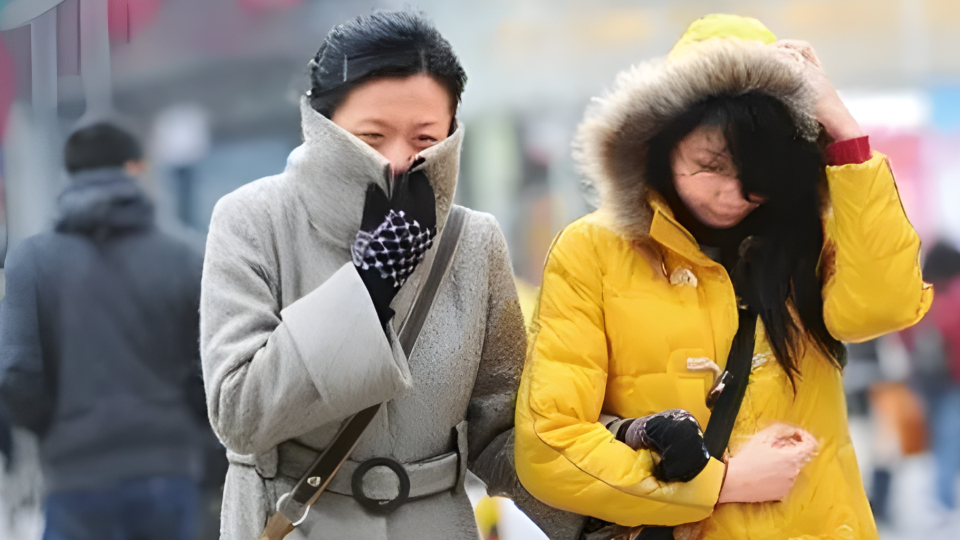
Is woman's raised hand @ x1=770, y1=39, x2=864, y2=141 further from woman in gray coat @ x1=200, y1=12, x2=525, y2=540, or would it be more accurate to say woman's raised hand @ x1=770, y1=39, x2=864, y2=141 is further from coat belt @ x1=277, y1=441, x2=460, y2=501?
coat belt @ x1=277, y1=441, x2=460, y2=501

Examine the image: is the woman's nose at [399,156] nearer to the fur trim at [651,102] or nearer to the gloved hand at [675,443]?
the fur trim at [651,102]

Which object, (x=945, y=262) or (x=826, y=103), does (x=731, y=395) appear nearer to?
(x=826, y=103)

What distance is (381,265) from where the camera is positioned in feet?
3.68

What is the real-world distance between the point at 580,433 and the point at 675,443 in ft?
0.44

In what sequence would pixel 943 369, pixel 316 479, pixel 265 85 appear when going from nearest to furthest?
pixel 316 479
pixel 265 85
pixel 943 369

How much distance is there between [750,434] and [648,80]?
1.83ft

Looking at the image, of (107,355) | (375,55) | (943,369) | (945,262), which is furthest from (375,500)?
(943,369)

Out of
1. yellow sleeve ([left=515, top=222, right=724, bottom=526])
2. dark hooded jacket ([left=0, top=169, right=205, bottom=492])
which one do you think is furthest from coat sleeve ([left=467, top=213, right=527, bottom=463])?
dark hooded jacket ([left=0, top=169, right=205, bottom=492])

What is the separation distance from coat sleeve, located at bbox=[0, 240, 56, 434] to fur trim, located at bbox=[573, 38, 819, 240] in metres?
1.30

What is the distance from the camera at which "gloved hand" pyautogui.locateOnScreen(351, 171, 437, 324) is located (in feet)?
3.68

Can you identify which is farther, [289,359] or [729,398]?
[729,398]

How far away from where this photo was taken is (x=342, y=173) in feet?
3.86

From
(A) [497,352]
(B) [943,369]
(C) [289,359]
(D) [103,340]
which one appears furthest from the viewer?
(B) [943,369]

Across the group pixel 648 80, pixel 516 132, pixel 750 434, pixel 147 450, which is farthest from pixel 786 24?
pixel 147 450
